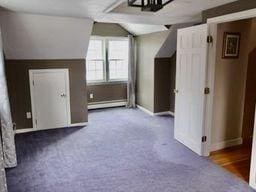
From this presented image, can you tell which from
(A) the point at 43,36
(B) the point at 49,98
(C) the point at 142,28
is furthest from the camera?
(C) the point at 142,28

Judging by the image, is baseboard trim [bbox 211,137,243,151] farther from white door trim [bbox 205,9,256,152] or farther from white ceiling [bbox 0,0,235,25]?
white ceiling [bbox 0,0,235,25]

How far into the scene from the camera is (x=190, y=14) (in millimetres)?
3584

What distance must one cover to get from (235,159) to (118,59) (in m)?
3.97

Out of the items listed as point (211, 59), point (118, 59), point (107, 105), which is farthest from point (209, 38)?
point (107, 105)

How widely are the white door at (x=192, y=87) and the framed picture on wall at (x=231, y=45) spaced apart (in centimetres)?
42

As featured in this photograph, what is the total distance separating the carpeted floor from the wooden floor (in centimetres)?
15

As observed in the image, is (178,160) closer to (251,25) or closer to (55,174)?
(55,174)

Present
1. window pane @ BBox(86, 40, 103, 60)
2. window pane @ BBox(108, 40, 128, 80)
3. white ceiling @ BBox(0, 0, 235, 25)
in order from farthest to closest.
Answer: window pane @ BBox(108, 40, 128, 80)
window pane @ BBox(86, 40, 103, 60)
white ceiling @ BBox(0, 0, 235, 25)

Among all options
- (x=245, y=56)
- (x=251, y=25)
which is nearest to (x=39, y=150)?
(x=245, y=56)

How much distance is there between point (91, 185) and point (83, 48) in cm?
262

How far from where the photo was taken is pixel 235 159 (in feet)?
10.6

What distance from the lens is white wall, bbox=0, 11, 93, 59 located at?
3.45 metres

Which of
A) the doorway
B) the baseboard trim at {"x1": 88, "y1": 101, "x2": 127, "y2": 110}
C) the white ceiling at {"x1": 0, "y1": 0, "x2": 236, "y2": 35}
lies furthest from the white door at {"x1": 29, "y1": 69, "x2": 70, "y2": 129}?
the doorway

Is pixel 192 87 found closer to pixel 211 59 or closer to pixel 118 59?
pixel 211 59
